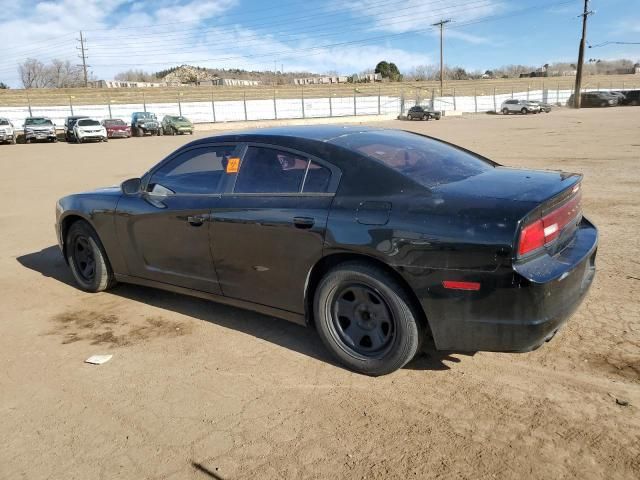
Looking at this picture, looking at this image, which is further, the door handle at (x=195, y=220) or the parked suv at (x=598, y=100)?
the parked suv at (x=598, y=100)

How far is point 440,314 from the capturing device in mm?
2957

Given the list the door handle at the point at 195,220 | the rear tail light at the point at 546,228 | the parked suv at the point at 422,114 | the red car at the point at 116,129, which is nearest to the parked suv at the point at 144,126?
the red car at the point at 116,129

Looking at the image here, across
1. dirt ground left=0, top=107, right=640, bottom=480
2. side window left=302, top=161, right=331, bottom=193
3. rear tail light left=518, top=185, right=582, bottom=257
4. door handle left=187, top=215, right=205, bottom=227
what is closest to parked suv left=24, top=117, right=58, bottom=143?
dirt ground left=0, top=107, right=640, bottom=480

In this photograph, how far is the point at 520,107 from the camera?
2094 inches

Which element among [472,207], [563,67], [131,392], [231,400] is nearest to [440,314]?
[472,207]

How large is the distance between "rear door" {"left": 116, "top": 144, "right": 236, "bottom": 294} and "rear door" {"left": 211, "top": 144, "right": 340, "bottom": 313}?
0.55 feet

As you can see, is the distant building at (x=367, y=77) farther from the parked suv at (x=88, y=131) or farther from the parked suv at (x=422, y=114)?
the parked suv at (x=88, y=131)

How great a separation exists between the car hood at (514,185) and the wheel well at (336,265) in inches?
21.9

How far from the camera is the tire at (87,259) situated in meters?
5.00

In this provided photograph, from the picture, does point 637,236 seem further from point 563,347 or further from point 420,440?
point 420,440

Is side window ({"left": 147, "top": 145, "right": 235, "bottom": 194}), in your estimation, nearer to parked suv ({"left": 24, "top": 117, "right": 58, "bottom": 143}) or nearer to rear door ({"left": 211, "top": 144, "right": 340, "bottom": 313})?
rear door ({"left": 211, "top": 144, "right": 340, "bottom": 313})

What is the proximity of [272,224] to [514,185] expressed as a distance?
1.58m

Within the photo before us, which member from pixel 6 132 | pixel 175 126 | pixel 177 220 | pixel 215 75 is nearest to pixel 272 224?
pixel 177 220

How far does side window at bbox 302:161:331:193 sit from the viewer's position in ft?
11.2
